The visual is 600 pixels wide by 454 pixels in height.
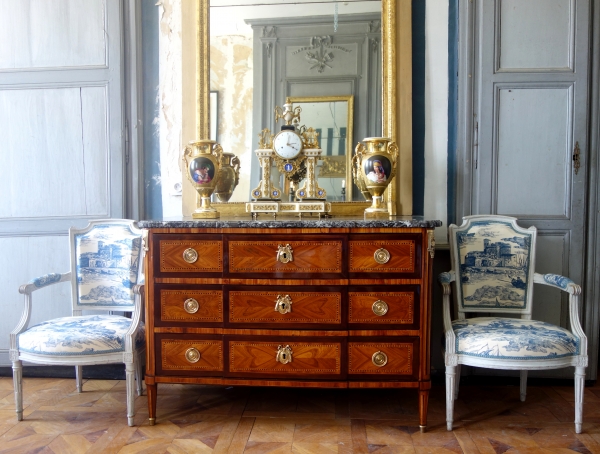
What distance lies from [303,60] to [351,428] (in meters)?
2.13

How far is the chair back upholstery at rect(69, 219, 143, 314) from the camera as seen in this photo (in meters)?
2.96

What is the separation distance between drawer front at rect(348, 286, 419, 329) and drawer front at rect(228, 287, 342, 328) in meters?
0.08

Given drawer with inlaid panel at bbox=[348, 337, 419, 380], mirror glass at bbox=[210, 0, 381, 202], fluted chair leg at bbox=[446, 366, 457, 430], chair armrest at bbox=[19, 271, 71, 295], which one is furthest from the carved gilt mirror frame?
fluted chair leg at bbox=[446, 366, 457, 430]

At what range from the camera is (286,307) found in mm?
2455

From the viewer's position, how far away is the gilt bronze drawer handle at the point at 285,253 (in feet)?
7.98

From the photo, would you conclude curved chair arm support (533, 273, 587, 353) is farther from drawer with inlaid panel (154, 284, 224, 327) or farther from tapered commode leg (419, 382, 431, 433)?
drawer with inlaid panel (154, 284, 224, 327)

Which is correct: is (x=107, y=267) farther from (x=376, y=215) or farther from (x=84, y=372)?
(x=376, y=215)

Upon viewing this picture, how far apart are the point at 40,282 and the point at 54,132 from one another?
1047mm

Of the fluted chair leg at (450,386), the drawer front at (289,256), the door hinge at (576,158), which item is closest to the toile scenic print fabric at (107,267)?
the drawer front at (289,256)

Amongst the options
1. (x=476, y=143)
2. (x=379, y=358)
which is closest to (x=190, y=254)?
(x=379, y=358)

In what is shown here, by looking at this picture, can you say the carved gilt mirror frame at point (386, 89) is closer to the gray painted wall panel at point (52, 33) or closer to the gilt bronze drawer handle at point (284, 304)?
the gray painted wall panel at point (52, 33)

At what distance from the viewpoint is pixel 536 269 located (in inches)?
Result: 123

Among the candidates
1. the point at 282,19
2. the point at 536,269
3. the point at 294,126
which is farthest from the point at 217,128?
the point at 536,269

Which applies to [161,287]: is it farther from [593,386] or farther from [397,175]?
[593,386]
